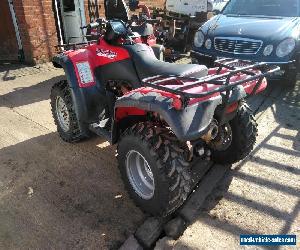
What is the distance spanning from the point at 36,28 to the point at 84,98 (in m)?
4.96

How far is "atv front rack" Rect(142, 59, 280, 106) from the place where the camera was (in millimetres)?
2229

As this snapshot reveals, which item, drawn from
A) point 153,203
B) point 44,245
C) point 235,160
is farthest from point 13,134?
point 235,160

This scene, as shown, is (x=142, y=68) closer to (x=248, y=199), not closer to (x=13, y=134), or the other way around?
(x=248, y=199)

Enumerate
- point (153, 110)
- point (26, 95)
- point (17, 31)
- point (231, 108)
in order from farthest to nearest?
point (17, 31) < point (26, 95) < point (231, 108) < point (153, 110)

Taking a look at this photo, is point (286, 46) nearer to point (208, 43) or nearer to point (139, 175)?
point (208, 43)

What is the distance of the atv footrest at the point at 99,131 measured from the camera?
3380 mm

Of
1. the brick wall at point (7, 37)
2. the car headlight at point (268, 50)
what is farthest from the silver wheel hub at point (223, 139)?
the brick wall at point (7, 37)

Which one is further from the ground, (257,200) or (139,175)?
(139,175)

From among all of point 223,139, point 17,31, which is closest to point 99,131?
point 223,139

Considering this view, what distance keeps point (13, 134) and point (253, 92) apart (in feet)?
11.0

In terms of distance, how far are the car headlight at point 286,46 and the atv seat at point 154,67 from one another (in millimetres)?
3225

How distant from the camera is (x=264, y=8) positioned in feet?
21.2

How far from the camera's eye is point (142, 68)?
321 centimetres

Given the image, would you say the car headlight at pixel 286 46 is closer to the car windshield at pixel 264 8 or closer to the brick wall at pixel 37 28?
the car windshield at pixel 264 8
